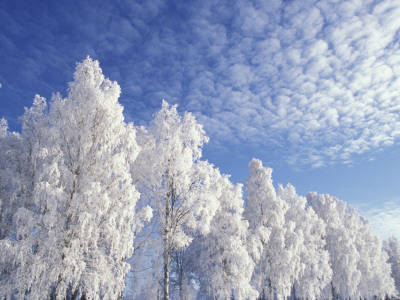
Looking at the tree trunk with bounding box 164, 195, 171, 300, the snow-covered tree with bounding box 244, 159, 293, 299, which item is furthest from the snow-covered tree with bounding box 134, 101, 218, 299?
the snow-covered tree with bounding box 244, 159, 293, 299

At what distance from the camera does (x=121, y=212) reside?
14258 mm

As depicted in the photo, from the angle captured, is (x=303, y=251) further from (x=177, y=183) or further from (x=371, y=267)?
(x=371, y=267)

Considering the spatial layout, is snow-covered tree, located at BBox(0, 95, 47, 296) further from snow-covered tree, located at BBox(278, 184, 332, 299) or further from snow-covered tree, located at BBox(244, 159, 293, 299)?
snow-covered tree, located at BBox(278, 184, 332, 299)

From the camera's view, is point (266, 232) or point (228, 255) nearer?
point (228, 255)

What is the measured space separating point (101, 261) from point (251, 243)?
569 inches

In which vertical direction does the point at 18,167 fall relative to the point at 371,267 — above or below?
above

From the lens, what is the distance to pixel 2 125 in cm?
2070

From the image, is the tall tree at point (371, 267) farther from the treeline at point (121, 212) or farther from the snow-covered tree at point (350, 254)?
the treeline at point (121, 212)

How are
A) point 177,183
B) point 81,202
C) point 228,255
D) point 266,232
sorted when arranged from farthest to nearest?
point 266,232 → point 228,255 → point 177,183 → point 81,202

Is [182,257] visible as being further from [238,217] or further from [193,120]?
[193,120]

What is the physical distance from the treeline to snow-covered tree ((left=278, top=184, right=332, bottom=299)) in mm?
210

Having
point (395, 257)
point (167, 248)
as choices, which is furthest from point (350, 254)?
point (395, 257)

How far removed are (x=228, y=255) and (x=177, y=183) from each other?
834 cm

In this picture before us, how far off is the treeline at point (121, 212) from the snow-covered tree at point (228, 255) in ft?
0.30
